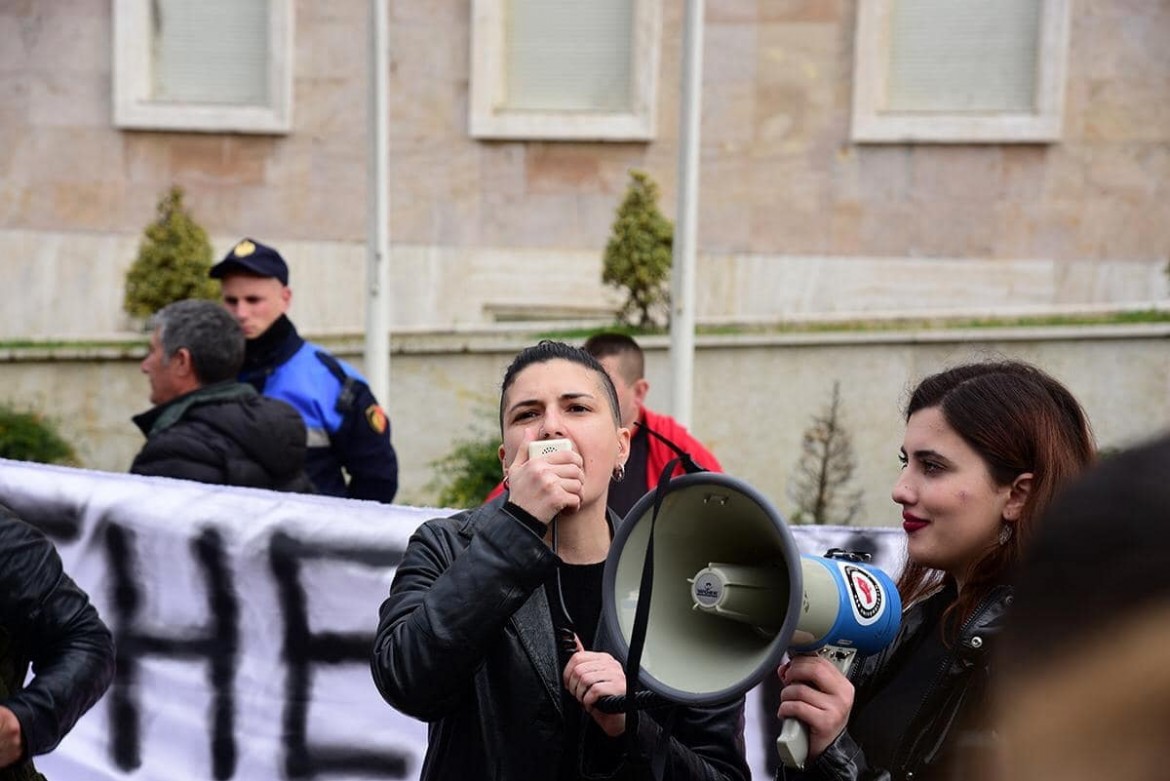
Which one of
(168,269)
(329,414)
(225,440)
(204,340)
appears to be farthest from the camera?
(168,269)

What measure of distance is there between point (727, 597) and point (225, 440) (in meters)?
2.81

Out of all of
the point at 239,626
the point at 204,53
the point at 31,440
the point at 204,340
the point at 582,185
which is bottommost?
the point at 31,440

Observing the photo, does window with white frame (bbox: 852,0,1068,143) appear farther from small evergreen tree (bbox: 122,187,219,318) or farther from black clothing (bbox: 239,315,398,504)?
black clothing (bbox: 239,315,398,504)

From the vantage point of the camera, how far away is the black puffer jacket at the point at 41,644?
117 inches

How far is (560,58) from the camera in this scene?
14.3m

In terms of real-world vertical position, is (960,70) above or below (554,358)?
above

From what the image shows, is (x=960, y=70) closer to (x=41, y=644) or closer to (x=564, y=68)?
(x=564, y=68)

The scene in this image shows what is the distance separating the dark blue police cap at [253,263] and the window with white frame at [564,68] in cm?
840

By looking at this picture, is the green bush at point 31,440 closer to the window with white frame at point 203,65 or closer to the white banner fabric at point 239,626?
the window with white frame at point 203,65

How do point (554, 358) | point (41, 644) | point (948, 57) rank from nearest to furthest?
1. point (554, 358)
2. point (41, 644)
3. point (948, 57)

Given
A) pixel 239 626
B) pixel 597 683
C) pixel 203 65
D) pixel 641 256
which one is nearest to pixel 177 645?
pixel 239 626

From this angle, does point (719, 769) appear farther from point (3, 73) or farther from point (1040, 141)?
point (3, 73)

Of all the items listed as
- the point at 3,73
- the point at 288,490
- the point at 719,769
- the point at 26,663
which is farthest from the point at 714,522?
the point at 3,73

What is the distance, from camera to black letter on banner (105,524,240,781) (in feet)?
14.0
